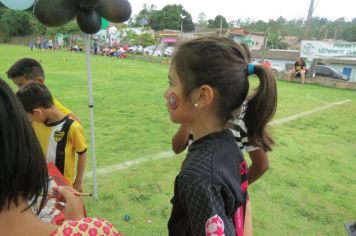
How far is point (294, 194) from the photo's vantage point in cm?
368

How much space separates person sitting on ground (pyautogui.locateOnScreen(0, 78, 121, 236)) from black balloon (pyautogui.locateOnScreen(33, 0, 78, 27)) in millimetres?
1873

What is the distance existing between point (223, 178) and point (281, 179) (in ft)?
10.7

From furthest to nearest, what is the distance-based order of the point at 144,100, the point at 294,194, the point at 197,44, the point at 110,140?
1. the point at 144,100
2. the point at 110,140
3. the point at 294,194
4. the point at 197,44

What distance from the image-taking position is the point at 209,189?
1.02 m

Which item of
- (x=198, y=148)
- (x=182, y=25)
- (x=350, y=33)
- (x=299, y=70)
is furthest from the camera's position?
(x=182, y=25)

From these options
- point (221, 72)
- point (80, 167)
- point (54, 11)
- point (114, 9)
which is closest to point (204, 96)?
point (221, 72)

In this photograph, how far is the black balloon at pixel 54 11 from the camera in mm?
2475

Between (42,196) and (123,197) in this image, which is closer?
(42,196)

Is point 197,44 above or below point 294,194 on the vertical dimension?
above

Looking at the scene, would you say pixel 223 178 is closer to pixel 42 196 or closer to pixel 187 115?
pixel 187 115

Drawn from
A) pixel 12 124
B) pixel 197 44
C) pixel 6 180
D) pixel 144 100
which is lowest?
pixel 144 100

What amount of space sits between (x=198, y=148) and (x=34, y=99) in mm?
1490

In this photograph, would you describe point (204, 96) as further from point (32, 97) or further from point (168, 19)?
point (168, 19)

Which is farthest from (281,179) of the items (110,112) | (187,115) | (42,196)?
(110,112)
